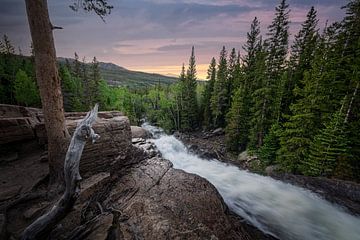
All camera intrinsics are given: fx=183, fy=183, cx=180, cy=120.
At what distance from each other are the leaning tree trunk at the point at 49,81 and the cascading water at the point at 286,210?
7130 mm

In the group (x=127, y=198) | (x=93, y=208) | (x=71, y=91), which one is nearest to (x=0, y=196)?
(x=93, y=208)

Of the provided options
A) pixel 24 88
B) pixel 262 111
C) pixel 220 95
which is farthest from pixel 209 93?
pixel 24 88

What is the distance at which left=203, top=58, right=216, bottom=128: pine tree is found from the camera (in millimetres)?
45875

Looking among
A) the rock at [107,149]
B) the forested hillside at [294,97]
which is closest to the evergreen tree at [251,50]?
the forested hillside at [294,97]

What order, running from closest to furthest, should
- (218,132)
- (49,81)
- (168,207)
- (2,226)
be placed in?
(2,226)
(168,207)
(49,81)
(218,132)

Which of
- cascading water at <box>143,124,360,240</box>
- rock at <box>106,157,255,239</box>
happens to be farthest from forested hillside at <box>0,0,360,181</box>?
rock at <box>106,157,255,239</box>

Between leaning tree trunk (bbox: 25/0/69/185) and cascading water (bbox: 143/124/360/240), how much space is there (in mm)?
7130

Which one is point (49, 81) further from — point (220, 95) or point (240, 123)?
point (220, 95)

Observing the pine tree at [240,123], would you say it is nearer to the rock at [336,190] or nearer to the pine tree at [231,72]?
the pine tree at [231,72]

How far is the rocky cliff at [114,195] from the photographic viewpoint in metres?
4.64

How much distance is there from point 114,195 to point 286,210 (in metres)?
7.74

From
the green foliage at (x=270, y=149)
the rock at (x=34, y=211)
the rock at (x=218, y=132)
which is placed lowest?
the rock at (x=218, y=132)

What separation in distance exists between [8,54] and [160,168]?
69556 mm

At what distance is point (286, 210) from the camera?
853 centimetres
